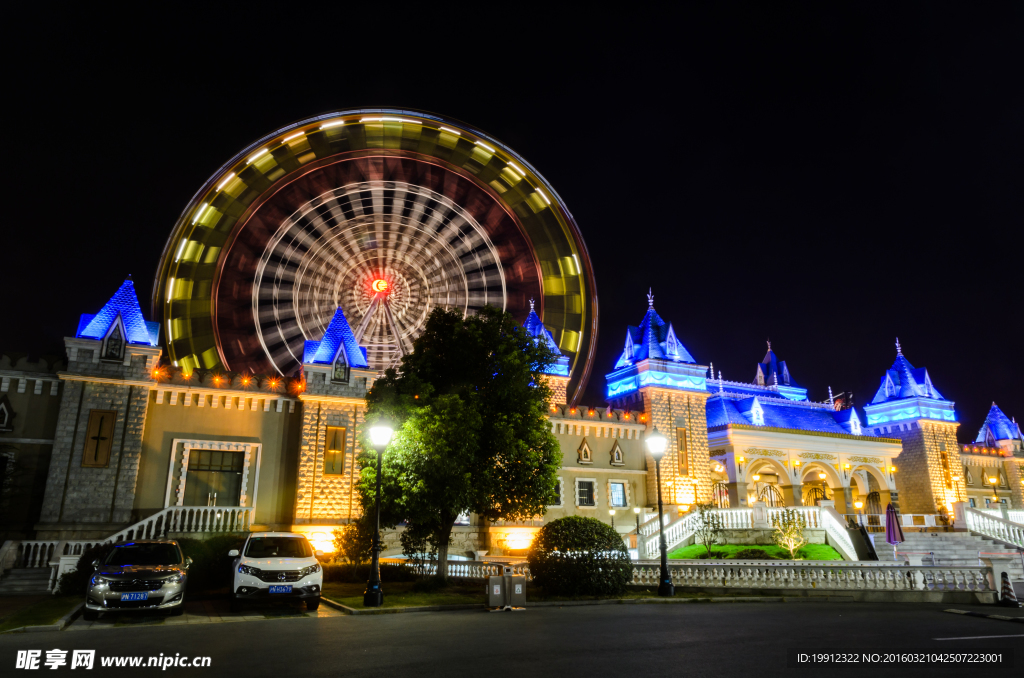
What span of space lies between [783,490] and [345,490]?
85.8ft

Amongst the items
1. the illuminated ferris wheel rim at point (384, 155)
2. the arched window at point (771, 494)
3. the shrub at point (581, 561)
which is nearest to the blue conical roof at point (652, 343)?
the illuminated ferris wheel rim at point (384, 155)

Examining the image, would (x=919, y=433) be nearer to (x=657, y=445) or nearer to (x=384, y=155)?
(x=657, y=445)

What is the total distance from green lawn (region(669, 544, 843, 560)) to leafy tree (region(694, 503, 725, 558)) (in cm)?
46

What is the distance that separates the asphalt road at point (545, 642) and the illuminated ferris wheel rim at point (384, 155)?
60.8ft

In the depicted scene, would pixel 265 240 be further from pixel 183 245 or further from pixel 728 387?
pixel 728 387

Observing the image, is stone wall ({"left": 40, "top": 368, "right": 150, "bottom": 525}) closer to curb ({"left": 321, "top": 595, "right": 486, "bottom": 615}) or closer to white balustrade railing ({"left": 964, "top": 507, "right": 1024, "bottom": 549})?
curb ({"left": 321, "top": 595, "right": 486, "bottom": 615})

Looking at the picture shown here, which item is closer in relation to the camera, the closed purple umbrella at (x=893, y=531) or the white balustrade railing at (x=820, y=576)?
the white balustrade railing at (x=820, y=576)

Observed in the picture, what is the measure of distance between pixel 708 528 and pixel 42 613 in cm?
Answer: 2101

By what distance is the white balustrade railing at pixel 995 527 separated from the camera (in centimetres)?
2717

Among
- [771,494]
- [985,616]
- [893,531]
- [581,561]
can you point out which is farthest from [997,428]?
[581,561]

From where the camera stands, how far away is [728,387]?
44094 mm

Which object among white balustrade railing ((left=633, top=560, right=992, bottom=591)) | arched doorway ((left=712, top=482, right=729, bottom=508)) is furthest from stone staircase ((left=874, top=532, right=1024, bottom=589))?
arched doorway ((left=712, top=482, right=729, bottom=508))

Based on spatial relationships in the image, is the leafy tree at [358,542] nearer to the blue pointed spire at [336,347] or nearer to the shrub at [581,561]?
the shrub at [581,561]

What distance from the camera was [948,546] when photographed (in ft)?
86.2
